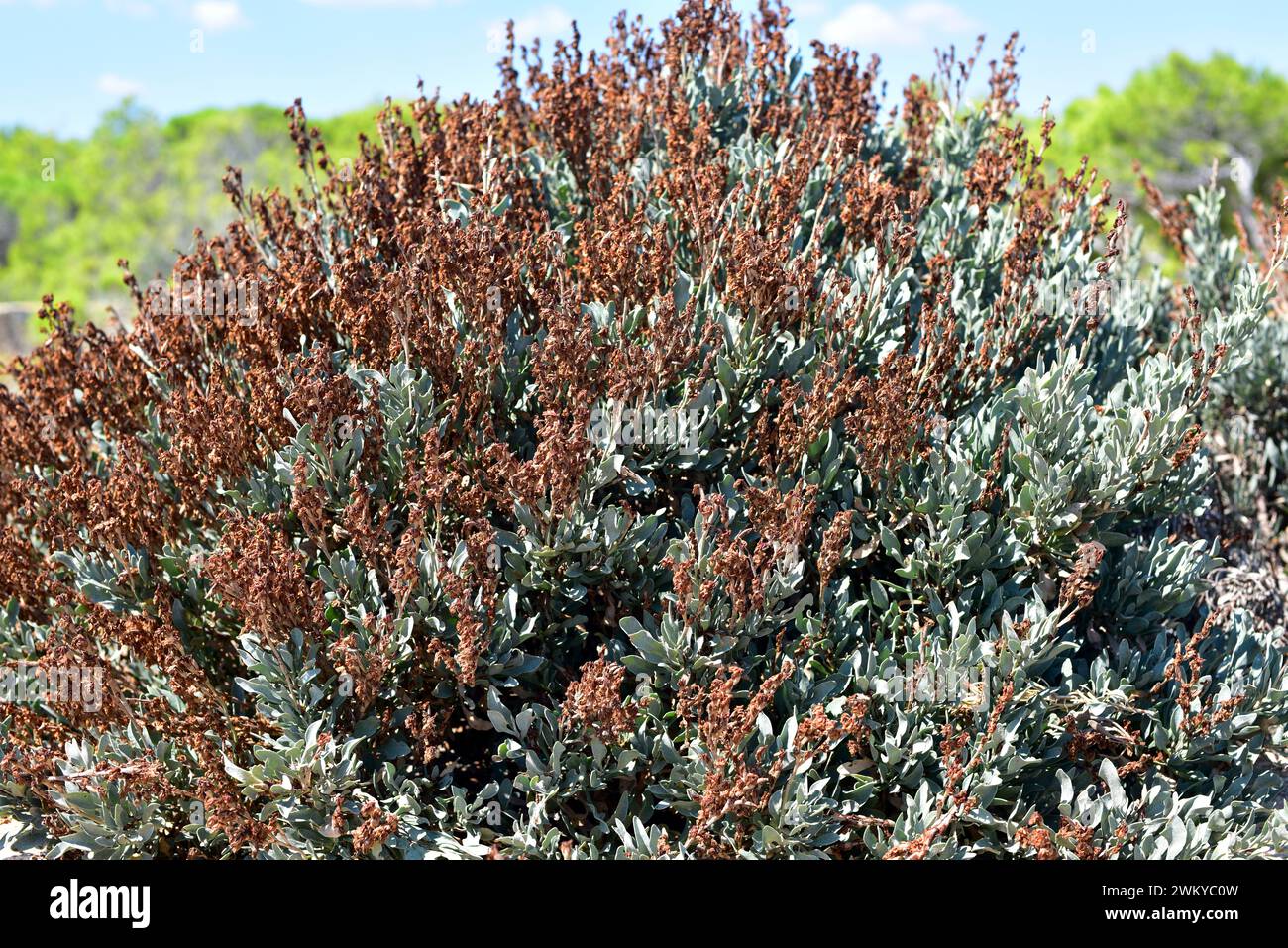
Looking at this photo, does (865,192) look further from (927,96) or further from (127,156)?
(127,156)

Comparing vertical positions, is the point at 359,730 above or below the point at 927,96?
below

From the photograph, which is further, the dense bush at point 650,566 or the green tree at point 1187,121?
the green tree at point 1187,121

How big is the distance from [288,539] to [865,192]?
237cm

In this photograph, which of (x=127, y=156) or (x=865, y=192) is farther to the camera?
(x=127, y=156)

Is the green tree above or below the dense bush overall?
above

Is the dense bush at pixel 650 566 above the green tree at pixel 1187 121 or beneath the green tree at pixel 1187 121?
beneath

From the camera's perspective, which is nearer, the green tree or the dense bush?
the dense bush

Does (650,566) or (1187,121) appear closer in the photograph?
(650,566)

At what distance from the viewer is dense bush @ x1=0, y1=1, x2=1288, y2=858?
2.85 m

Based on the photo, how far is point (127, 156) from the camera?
99.6 ft

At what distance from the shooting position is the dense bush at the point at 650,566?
2.85m

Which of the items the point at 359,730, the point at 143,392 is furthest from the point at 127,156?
the point at 359,730

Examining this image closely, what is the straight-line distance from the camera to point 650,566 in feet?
10.2
